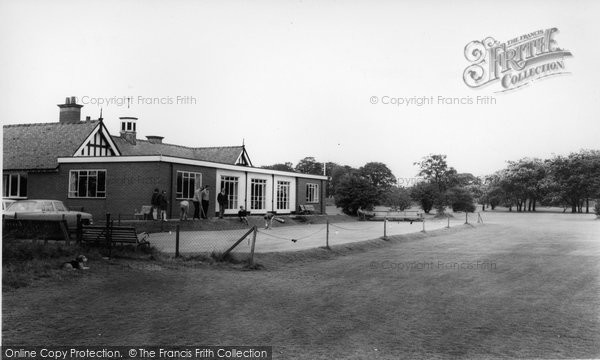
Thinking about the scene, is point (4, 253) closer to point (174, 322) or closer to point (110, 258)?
point (110, 258)

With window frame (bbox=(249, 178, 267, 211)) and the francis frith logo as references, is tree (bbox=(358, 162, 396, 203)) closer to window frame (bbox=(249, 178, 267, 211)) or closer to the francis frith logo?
window frame (bbox=(249, 178, 267, 211))

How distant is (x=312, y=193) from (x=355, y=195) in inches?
190

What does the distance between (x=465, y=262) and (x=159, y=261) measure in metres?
8.61

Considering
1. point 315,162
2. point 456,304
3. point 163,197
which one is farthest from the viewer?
point 315,162

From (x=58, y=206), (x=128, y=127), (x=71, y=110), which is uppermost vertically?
(x=71, y=110)

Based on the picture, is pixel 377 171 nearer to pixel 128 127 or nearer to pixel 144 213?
pixel 128 127

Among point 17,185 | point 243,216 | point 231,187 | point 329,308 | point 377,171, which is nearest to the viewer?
point 329,308

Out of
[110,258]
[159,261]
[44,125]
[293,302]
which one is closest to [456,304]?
[293,302]

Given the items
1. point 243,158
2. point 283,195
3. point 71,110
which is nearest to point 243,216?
point 283,195

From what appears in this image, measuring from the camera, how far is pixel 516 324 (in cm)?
779

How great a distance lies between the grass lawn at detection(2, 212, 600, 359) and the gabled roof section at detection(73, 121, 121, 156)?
1595 cm

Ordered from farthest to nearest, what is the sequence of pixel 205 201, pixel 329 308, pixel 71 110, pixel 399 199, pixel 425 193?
pixel 425 193 < pixel 399 199 < pixel 71 110 < pixel 205 201 < pixel 329 308

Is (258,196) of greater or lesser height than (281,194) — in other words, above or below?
below

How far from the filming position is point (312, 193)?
38250mm
